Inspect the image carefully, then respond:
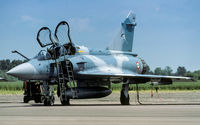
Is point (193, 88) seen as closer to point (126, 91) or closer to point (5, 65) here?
point (126, 91)

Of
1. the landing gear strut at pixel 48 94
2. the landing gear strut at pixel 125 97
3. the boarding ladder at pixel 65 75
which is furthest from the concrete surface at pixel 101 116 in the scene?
the landing gear strut at pixel 125 97

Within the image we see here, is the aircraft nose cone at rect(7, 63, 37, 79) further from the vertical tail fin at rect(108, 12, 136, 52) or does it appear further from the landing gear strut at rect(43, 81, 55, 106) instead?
the vertical tail fin at rect(108, 12, 136, 52)

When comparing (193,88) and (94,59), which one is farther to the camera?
(193,88)

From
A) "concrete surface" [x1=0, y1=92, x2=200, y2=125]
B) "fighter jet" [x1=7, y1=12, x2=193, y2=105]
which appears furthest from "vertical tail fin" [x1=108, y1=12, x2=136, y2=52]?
"concrete surface" [x1=0, y1=92, x2=200, y2=125]

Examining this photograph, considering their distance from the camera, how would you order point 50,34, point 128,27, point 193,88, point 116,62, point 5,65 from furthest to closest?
point 5,65 < point 193,88 < point 128,27 < point 116,62 < point 50,34

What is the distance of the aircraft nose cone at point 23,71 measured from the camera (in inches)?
582

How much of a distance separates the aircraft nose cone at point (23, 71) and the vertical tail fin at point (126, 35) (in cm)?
768

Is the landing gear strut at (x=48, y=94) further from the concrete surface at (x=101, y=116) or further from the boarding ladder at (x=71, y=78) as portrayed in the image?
the concrete surface at (x=101, y=116)

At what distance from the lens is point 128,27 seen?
2273cm

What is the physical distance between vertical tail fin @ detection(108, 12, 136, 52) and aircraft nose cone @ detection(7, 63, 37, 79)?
7.68 metres

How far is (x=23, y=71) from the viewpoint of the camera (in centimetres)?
1494

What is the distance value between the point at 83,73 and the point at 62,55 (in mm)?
1265

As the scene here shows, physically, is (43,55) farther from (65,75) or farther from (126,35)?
(126,35)

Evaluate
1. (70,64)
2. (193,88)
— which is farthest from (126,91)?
(193,88)
